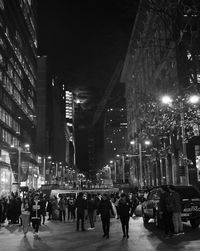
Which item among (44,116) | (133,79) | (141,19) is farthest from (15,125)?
(44,116)

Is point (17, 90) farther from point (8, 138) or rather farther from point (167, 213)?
point (167, 213)

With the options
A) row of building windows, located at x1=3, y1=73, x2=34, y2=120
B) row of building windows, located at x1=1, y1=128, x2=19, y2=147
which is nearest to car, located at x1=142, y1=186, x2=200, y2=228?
row of building windows, located at x1=1, y1=128, x2=19, y2=147

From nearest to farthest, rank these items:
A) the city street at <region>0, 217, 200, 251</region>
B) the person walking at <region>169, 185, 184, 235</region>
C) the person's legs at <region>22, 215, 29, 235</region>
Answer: the city street at <region>0, 217, 200, 251</region>
the person walking at <region>169, 185, 184, 235</region>
the person's legs at <region>22, 215, 29, 235</region>

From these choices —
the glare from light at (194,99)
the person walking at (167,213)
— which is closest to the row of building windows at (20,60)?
the glare from light at (194,99)

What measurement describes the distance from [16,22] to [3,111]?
23.8 metres

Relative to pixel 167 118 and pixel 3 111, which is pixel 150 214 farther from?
pixel 3 111

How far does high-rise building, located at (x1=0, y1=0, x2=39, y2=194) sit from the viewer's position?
211 feet

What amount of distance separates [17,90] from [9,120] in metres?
10.7

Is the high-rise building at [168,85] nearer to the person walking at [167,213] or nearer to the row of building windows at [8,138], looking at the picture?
the person walking at [167,213]

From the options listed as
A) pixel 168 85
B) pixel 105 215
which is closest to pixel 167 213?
pixel 105 215

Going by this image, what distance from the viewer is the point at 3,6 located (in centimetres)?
6738

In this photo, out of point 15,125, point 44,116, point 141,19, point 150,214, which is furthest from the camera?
point 44,116

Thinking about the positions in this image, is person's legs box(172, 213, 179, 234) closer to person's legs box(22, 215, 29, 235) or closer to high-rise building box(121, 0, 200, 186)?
high-rise building box(121, 0, 200, 186)

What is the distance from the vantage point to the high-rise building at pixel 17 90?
64.3m
